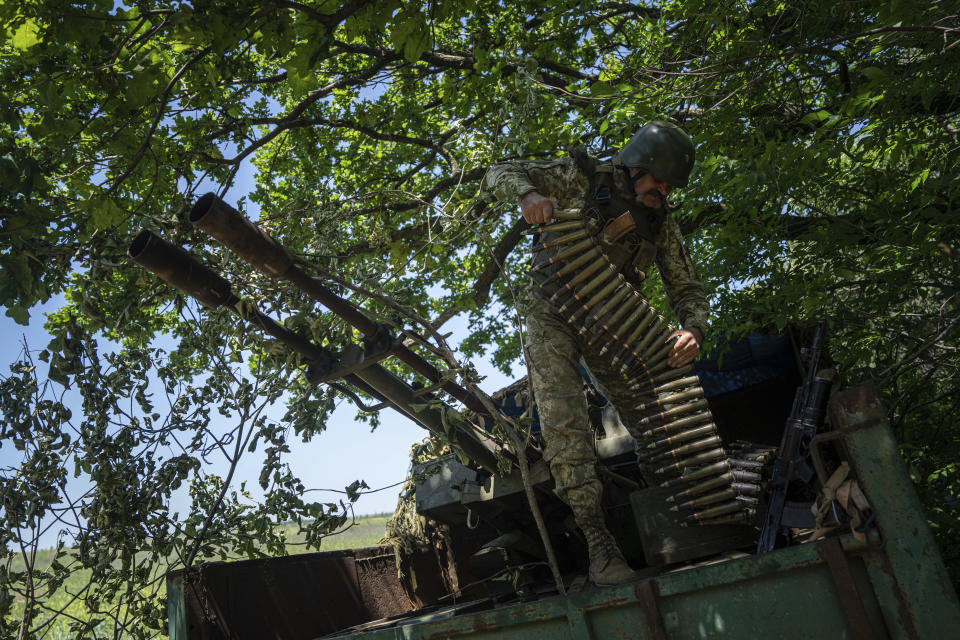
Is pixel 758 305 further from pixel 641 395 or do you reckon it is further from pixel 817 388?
pixel 641 395

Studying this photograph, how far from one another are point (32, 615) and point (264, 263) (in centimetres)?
264

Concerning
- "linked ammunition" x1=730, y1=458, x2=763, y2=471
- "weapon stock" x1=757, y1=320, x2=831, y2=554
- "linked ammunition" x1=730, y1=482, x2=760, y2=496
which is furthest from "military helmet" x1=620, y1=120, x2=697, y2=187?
"linked ammunition" x1=730, y1=482, x2=760, y2=496

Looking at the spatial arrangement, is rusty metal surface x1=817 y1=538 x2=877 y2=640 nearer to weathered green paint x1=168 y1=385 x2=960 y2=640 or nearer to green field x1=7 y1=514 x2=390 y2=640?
weathered green paint x1=168 y1=385 x2=960 y2=640

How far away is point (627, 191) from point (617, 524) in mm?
2186

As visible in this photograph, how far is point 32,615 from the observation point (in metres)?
3.98

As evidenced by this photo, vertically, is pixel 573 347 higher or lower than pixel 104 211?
lower

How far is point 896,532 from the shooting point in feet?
7.59

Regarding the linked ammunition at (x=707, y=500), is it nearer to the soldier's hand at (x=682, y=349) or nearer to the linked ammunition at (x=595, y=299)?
the soldier's hand at (x=682, y=349)

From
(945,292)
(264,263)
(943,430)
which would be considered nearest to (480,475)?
(264,263)

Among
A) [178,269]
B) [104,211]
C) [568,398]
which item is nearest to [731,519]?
[568,398]

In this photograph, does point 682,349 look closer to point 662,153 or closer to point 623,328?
point 623,328

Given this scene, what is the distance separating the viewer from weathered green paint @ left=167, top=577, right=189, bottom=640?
349 centimetres

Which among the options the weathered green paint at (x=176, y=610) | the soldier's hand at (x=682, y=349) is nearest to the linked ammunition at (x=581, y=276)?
the soldier's hand at (x=682, y=349)

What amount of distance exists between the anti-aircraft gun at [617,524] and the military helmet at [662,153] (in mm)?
640
